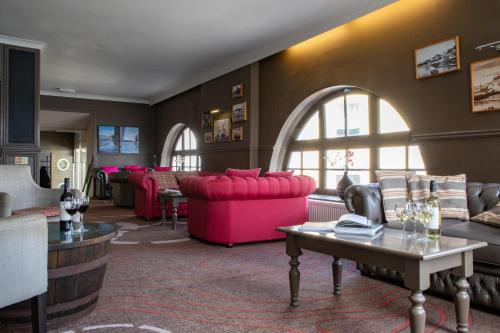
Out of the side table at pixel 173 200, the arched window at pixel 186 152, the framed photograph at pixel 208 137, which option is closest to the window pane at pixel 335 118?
the side table at pixel 173 200

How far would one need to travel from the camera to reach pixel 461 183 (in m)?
3.54

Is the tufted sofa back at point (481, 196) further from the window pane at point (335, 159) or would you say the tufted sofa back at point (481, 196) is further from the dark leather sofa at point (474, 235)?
the window pane at point (335, 159)

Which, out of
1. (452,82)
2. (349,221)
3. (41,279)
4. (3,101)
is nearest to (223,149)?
(3,101)

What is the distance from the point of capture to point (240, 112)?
752 cm

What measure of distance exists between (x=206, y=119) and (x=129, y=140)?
14.6ft

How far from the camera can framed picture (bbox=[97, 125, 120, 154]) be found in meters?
11.8

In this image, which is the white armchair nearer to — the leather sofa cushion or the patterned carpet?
the patterned carpet

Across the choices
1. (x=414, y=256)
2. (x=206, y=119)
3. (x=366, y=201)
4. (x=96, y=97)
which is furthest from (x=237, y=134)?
(x=96, y=97)

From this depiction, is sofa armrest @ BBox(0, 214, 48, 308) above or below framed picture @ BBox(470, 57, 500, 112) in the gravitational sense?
below

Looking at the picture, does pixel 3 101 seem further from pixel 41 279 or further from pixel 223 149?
pixel 41 279

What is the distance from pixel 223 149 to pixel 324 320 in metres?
5.91

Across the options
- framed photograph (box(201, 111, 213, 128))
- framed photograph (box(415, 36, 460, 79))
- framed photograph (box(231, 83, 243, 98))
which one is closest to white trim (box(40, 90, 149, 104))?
framed photograph (box(201, 111, 213, 128))

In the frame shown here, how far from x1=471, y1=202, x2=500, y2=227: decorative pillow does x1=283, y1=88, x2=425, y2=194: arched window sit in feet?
5.23

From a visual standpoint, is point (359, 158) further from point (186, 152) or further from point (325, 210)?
point (186, 152)
